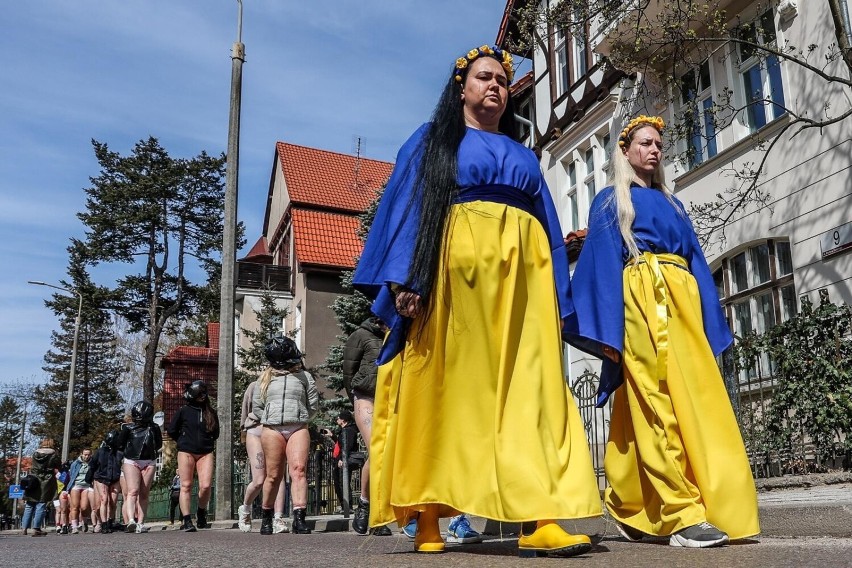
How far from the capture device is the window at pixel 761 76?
13117mm

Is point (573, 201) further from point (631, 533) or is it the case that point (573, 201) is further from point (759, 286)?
point (631, 533)

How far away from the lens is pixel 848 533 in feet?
14.8

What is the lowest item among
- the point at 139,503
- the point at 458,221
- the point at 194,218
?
the point at 139,503

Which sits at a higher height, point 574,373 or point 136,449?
point 574,373

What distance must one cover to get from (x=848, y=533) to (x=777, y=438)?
4714mm

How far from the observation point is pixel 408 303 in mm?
4070

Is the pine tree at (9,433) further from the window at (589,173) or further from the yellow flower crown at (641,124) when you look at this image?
the yellow flower crown at (641,124)

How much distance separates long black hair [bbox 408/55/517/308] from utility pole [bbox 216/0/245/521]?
10.7 meters

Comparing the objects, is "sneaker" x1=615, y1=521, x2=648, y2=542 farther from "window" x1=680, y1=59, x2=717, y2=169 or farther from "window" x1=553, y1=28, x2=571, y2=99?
"window" x1=553, y1=28, x2=571, y2=99

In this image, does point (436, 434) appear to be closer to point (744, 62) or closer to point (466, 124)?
point (466, 124)

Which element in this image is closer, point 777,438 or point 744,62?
point 777,438

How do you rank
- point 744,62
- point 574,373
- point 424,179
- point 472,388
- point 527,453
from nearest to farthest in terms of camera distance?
point 527,453, point 472,388, point 424,179, point 744,62, point 574,373

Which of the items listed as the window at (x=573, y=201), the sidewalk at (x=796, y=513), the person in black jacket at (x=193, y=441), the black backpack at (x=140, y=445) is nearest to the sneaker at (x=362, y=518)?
the sidewalk at (x=796, y=513)

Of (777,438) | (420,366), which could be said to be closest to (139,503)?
(777,438)
